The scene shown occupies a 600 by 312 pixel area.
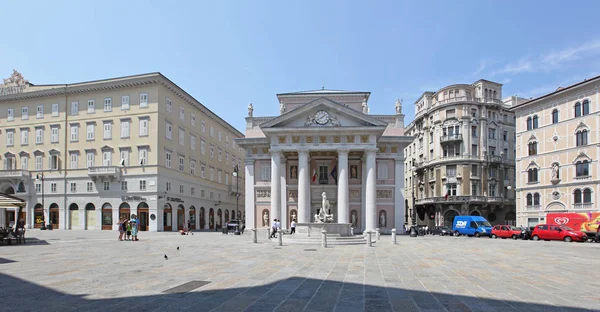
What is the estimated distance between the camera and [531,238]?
128 feet

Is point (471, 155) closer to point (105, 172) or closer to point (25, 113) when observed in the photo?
point (105, 172)

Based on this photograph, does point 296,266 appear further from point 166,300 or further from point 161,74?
point 161,74

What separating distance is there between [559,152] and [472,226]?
1224cm

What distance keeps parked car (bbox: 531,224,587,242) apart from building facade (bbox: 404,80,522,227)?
76.2ft

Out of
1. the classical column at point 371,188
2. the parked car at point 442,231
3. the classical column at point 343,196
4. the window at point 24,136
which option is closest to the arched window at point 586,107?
the parked car at point 442,231

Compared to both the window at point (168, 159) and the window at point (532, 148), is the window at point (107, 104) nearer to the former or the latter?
the window at point (168, 159)

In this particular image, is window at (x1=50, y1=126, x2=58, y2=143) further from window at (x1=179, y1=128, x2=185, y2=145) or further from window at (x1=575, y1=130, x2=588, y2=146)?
window at (x1=575, y1=130, x2=588, y2=146)

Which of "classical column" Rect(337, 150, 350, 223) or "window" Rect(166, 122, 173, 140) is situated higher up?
"window" Rect(166, 122, 173, 140)

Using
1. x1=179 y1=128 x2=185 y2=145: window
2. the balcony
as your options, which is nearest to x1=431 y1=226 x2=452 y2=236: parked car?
x1=179 y1=128 x2=185 y2=145: window

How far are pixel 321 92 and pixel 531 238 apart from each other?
28.4 m

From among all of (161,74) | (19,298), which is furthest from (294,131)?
(19,298)

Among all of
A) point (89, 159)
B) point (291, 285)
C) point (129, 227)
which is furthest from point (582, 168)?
point (89, 159)

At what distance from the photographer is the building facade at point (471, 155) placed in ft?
205

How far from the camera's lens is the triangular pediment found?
45094mm
